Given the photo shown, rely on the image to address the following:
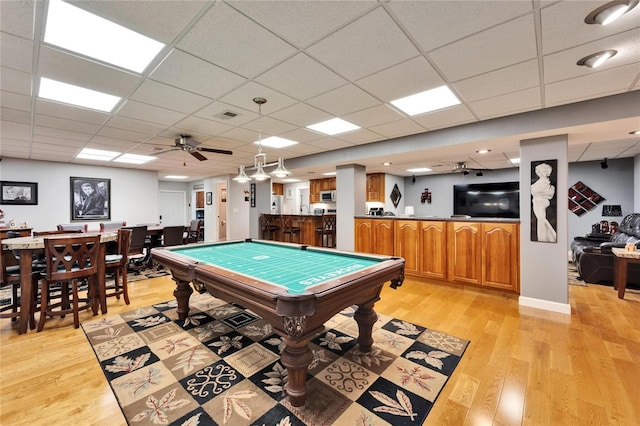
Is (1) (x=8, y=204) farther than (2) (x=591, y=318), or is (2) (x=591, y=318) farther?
(1) (x=8, y=204)

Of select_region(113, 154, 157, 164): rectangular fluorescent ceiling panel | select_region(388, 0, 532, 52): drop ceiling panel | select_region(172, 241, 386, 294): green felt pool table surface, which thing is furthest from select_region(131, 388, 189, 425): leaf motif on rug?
select_region(113, 154, 157, 164): rectangular fluorescent ceiling panel

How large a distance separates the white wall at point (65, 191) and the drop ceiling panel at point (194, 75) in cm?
624

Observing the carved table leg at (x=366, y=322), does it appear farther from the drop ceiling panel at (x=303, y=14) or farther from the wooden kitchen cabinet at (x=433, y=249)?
the wooden kitchen cabinet at (x=433, y=249)

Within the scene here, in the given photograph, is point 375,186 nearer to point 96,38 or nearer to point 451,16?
point 451,16


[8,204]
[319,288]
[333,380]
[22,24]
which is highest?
[22,24]

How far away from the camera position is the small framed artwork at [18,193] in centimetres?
575

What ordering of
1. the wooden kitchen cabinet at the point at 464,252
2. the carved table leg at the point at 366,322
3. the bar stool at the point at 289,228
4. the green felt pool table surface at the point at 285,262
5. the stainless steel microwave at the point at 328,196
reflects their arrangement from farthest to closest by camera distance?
the stainless steel microwave at the point at 328,196, the bar stool at the point at 289,228, the wooden kitchen cabinet at the point at 464,252, the carved table leg at the point at 366,322, the green felt pool table surface at the point at 285,262

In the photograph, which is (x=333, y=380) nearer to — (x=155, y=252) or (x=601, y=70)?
(x=155, y=252)

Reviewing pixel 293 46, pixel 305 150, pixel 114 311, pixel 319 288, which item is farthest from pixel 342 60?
pixel 114 311

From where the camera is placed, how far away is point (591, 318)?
10.3ft

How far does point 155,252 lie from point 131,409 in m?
1.80

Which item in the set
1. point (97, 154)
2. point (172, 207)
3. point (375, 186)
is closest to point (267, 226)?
point (375, 186)

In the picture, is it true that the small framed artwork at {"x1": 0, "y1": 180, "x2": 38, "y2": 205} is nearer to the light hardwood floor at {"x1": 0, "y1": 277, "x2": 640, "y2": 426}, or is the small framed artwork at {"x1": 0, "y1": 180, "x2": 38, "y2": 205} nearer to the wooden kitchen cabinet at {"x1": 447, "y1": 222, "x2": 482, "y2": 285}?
the light hardwood floor at {"x1": 0, "y1": 277, "x2": 640, "y2": 426}

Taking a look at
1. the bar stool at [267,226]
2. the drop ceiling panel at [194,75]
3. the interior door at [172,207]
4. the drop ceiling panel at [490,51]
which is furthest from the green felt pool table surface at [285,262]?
the interior door at [172,207]
